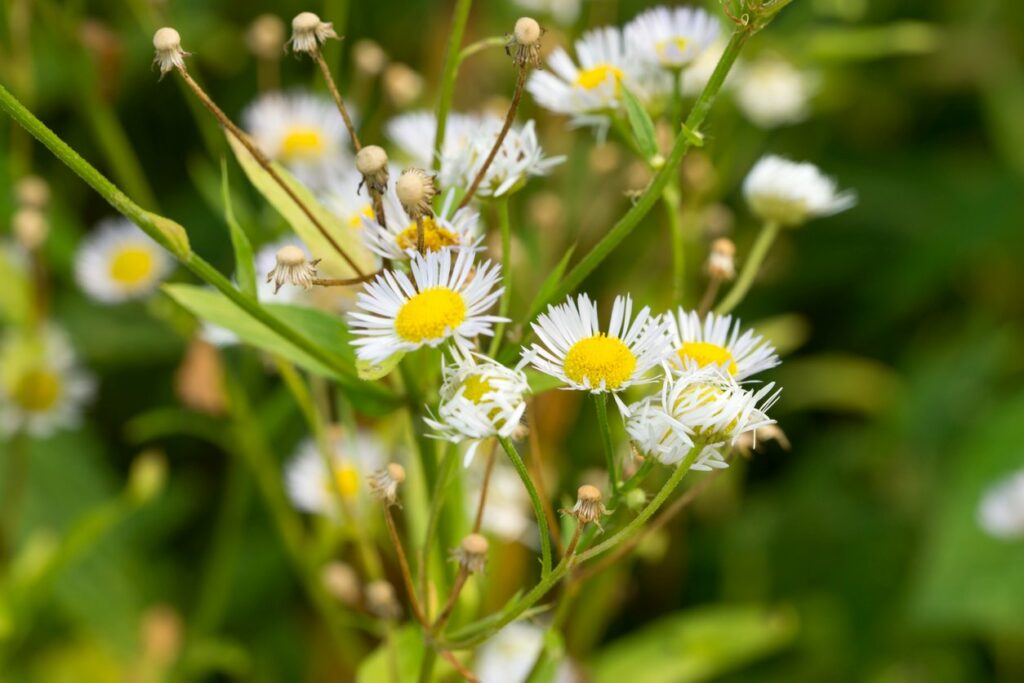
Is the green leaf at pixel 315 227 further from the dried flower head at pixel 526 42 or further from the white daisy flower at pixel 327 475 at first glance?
the white daisy flower at pixel 327 475

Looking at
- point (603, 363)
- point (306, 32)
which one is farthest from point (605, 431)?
point (306, 32)

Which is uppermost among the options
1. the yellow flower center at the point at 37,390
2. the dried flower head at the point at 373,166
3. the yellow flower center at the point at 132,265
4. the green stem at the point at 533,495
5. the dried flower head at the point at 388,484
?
the yellow flower center at the point at 132,265

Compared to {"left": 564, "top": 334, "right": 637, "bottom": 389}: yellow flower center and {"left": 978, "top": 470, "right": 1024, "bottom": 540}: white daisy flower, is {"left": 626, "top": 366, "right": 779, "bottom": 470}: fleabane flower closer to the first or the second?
{"left": 564, "top": 334, "right": 637, "bottom": 389}: yellow flower center

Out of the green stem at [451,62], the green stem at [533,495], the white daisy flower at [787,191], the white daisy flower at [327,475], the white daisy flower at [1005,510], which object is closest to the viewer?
the green stem at [533,495]

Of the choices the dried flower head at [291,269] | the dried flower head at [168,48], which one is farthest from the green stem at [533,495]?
the dried flower head at [168,48]

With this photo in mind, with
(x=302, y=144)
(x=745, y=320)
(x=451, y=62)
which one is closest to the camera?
(x=451, y=62)

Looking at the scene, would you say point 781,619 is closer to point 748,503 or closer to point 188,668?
point 748,503

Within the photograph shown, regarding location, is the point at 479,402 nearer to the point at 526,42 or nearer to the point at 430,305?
the point at 430,305
